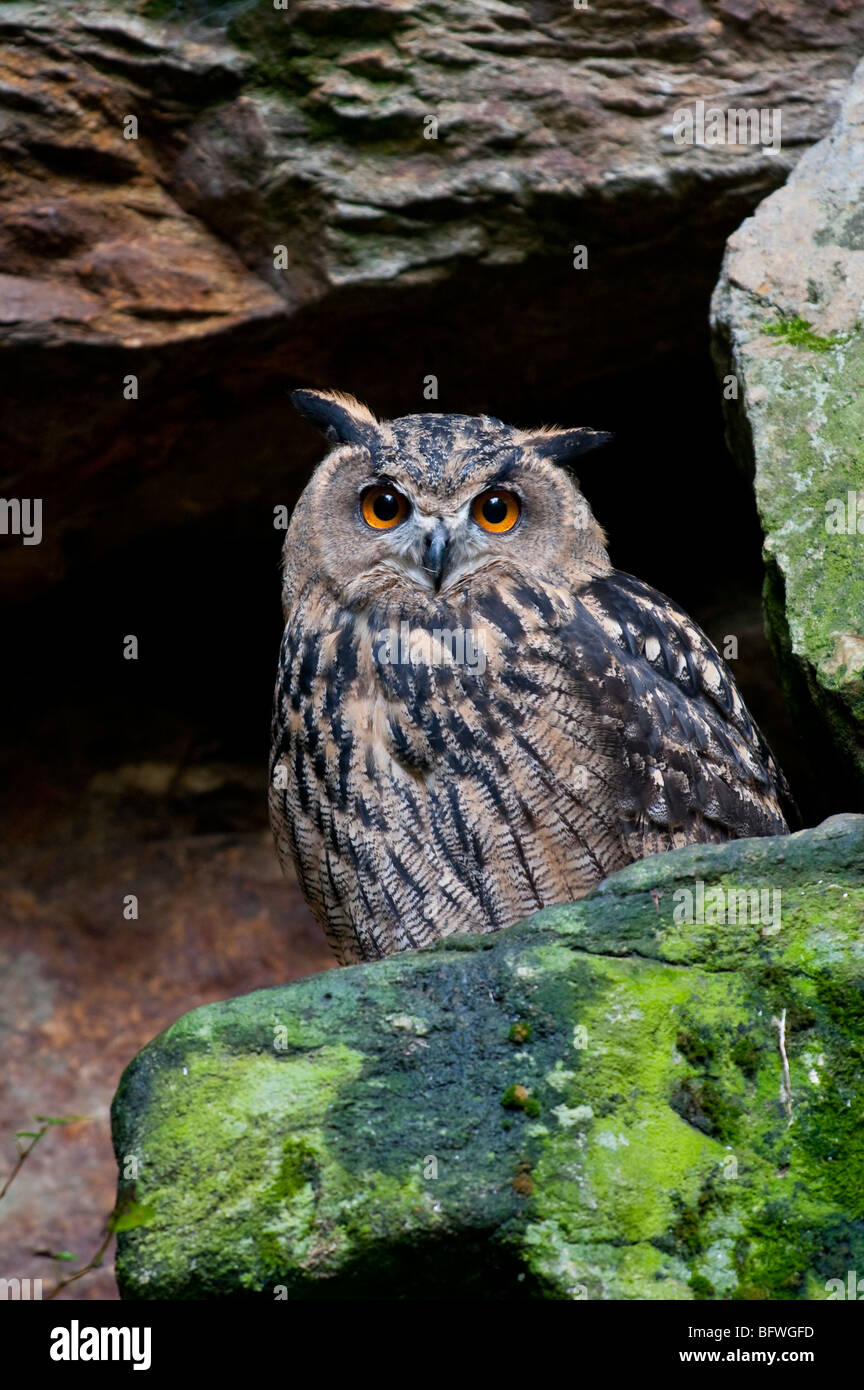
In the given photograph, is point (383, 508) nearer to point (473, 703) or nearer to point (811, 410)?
point (473, 703)

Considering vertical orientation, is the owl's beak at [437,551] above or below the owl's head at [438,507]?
below

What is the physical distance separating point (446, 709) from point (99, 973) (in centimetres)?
212

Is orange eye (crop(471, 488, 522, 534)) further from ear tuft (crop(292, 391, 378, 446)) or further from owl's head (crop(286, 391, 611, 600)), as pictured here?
ear tuft (crop(292, 391, 378, 446))

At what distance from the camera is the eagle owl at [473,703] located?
262cm

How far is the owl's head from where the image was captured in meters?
2.76

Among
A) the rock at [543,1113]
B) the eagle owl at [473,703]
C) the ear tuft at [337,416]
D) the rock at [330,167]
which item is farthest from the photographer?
the rock at [330,167]

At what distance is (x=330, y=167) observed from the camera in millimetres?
3346

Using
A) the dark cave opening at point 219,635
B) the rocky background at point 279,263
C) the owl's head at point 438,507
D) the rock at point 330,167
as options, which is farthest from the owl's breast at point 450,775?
the dark cave opening at point 219,635

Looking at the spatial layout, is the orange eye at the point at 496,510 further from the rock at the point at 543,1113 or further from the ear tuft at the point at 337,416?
the rock at the point at 543,1113

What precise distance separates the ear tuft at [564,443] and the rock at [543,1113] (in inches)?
42.9

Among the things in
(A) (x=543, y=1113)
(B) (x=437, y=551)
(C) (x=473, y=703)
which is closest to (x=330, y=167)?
(B) (x=437, y=551)

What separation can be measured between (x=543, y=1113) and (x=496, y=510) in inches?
51.7

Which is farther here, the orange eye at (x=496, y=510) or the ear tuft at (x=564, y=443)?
the ear tuft at (x=564, y=443)

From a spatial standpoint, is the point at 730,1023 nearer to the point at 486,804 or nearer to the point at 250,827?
the point at 486,804
